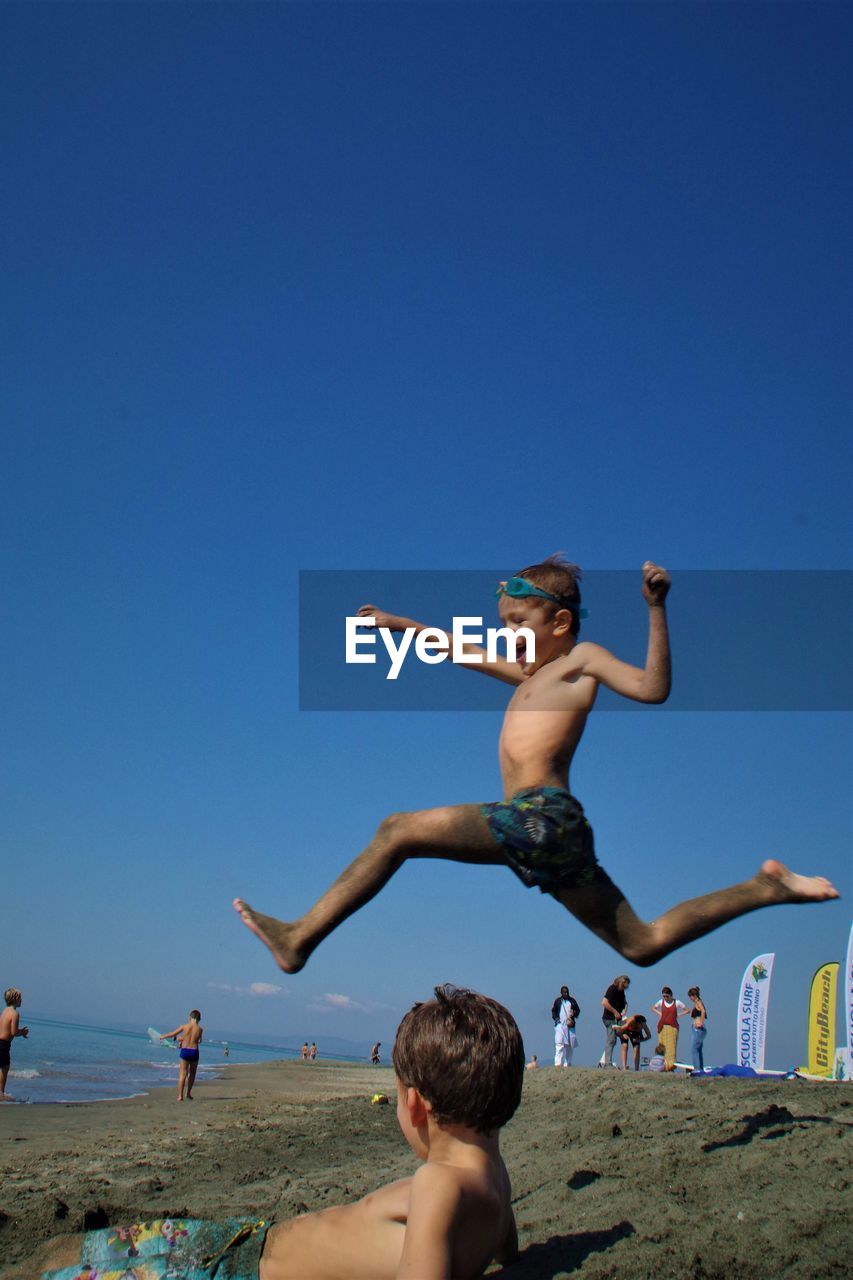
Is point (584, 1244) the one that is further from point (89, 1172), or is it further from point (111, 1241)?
point (89, 1172)

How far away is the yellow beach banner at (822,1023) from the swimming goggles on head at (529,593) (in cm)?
1595

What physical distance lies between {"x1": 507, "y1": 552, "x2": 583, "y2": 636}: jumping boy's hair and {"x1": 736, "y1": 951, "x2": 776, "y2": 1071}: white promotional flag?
18.0 m

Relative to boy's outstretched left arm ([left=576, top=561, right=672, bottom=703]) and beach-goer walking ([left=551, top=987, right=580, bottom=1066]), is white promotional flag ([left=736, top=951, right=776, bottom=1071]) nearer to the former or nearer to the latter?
beach-goer walking ([left=551, top=987, right=580, bottom=1066])

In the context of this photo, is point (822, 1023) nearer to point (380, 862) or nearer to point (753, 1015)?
point (753, 1015)

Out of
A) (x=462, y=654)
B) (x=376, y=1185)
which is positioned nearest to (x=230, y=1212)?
(x=376, y=1185)

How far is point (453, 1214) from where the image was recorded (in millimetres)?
2799

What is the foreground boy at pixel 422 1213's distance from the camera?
2842mm

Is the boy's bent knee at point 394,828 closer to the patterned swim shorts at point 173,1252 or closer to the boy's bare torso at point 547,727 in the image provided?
the boy's bare torso at point 547,727

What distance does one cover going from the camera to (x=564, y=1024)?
17.7 m

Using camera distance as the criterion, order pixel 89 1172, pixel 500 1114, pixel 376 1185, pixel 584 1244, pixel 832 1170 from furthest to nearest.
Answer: pixel 89 1172, pixel 376 1185, pixel 832 1170, pixel 584 1244, pixel 500 1114

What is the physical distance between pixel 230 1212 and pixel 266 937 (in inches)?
111

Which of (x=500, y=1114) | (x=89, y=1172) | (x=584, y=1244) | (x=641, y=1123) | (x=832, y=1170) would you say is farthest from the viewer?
(x=89, y=1172)

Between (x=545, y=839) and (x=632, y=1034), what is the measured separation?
14306 millimetres

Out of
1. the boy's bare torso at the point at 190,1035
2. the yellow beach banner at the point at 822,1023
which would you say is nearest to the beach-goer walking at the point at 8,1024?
the boy's bare torso at the point at 190,1035
